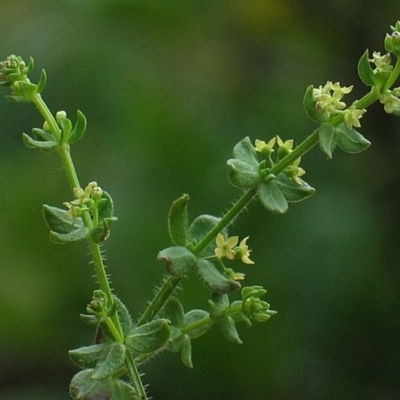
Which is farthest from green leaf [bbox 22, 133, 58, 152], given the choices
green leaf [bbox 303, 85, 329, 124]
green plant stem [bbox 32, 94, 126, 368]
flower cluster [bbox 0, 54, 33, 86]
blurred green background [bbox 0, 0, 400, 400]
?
blurred green background [bbox 0, 0, 400, 400]

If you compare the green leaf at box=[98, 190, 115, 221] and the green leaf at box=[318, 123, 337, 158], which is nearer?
the green leaf at box=[318, 123, 337, 158]

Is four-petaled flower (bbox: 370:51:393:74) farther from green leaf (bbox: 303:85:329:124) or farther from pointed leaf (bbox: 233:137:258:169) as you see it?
pointed leaf (bbox: 233:137:258:169)

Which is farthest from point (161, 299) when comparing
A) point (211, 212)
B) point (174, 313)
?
point (211, 212)

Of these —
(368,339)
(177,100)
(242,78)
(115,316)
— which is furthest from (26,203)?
(115,316)

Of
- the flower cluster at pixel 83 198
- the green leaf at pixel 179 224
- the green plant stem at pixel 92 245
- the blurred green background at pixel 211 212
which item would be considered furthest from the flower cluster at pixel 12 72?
the blurred green background at pixel 211 212

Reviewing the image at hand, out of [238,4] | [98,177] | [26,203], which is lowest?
[26,203]

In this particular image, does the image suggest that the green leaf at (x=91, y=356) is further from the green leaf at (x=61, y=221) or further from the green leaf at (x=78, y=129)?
the green leaf at (x=78, y=129)

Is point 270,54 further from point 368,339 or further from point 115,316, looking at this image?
point 115,316
